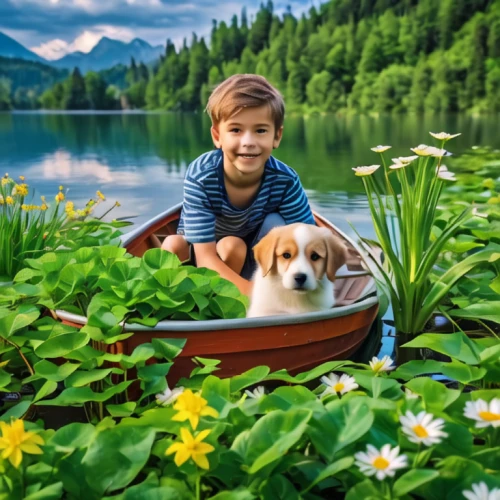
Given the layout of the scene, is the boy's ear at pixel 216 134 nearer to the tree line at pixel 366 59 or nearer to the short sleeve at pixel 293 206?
the short sleeve at pixel 293 206

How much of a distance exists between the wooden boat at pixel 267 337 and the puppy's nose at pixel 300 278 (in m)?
0.11

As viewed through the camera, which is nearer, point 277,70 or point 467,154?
point 467,154

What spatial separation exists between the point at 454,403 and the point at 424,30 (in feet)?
36.1

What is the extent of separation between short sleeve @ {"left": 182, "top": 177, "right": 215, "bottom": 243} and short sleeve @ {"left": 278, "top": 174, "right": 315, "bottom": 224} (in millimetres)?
251

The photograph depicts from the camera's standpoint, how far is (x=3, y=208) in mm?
2449

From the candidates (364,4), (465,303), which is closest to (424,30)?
(364,4)

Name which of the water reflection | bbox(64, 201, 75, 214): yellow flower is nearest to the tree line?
the water reflection

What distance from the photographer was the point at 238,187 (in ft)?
7.52

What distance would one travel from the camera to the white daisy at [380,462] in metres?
0.96

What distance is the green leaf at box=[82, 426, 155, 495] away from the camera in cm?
108

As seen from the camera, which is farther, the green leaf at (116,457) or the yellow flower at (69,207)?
the yellow flower at (69,207)

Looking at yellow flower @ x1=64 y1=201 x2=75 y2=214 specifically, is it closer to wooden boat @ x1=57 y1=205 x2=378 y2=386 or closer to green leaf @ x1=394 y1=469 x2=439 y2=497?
wooden boat @ x1=57 y1=205 x2=378 y2=386

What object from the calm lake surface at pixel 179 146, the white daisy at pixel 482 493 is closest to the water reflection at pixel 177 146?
the calm lake surface at pixel 179 146

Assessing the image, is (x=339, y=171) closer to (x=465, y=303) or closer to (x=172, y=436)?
(x=465, y=303)
